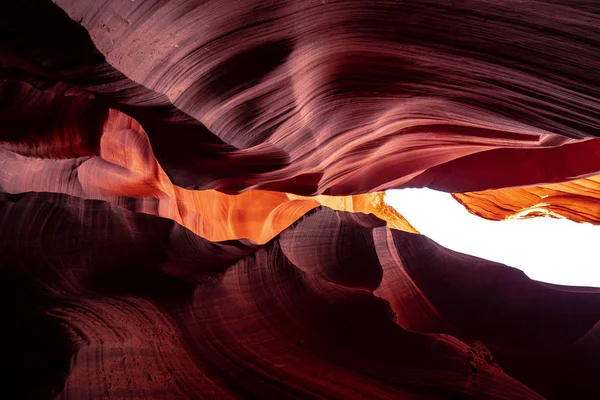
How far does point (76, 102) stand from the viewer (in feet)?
17.5

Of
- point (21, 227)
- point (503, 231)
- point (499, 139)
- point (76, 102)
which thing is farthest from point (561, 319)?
point (503, 231)

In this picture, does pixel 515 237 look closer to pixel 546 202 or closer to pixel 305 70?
pixel 546 202

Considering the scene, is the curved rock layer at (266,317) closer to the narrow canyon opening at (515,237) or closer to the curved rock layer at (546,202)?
the curved rock layer at (546,202)

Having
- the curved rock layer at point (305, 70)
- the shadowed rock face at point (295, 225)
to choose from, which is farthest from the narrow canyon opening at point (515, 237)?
the curved rock layer at point (305, 70)

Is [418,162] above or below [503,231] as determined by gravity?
below

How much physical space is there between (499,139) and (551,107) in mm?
1178

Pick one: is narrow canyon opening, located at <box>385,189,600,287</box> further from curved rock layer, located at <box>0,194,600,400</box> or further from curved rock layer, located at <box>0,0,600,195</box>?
curved rock layer, located at <box>0,0,600,195</box>

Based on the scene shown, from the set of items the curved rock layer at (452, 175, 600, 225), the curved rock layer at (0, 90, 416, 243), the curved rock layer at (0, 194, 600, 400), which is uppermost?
the curved rock layer at (452, 175, 600, 225)

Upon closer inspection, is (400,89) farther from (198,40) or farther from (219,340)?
(219,340)

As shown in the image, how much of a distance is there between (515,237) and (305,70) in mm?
9020

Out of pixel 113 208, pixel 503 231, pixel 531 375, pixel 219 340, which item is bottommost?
pixel 219 340

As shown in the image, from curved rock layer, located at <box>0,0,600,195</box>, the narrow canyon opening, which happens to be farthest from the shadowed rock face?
the narrow canyon opening

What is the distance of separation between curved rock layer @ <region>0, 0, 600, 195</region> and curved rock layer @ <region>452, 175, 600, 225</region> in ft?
12.2

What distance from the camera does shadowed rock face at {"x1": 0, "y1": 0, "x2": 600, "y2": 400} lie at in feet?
7.19
